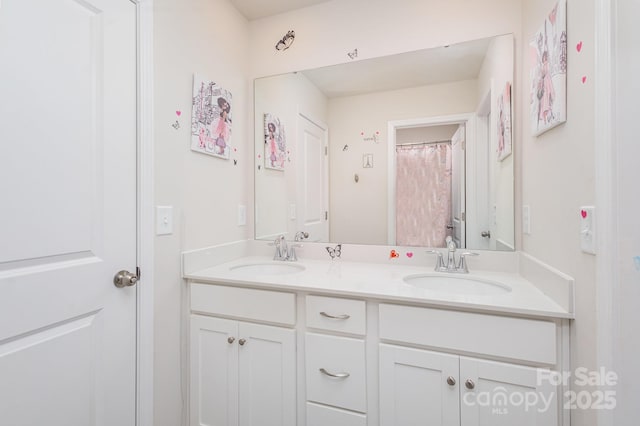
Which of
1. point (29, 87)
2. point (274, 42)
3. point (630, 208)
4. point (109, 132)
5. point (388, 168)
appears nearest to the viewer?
point (630, 208)

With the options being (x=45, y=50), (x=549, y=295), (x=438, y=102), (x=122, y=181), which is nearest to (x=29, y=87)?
(x=45, y=50)

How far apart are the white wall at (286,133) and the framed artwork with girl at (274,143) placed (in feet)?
0.09

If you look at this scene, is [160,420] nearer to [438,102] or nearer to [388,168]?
[388,168]

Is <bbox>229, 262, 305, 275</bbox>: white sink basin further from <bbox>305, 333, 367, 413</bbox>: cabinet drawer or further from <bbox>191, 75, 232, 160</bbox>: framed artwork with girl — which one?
<bbox>191, 75, 232, 160</bbox>: framed artwork with girl

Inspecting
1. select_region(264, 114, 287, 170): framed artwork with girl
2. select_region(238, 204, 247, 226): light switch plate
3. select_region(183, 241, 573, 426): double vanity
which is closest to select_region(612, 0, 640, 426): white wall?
select_region(183, 241, 573, 426): double vanity

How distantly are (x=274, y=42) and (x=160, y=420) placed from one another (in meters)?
2.16

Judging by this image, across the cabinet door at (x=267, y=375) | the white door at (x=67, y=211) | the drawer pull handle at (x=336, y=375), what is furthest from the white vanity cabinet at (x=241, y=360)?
the white door at (x=67, y=211)

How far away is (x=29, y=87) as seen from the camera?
2.97 feet

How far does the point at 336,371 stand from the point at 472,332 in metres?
0.54

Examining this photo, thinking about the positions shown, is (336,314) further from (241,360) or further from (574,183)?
(574,183)

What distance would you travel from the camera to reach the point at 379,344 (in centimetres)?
116

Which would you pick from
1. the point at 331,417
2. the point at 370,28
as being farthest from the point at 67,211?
the point at 370,28

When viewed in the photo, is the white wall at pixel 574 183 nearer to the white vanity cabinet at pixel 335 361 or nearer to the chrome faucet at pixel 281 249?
the white vanity cabinet at pixel 335 361

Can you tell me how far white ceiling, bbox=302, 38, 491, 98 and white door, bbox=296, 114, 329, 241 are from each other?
25 centimetres
